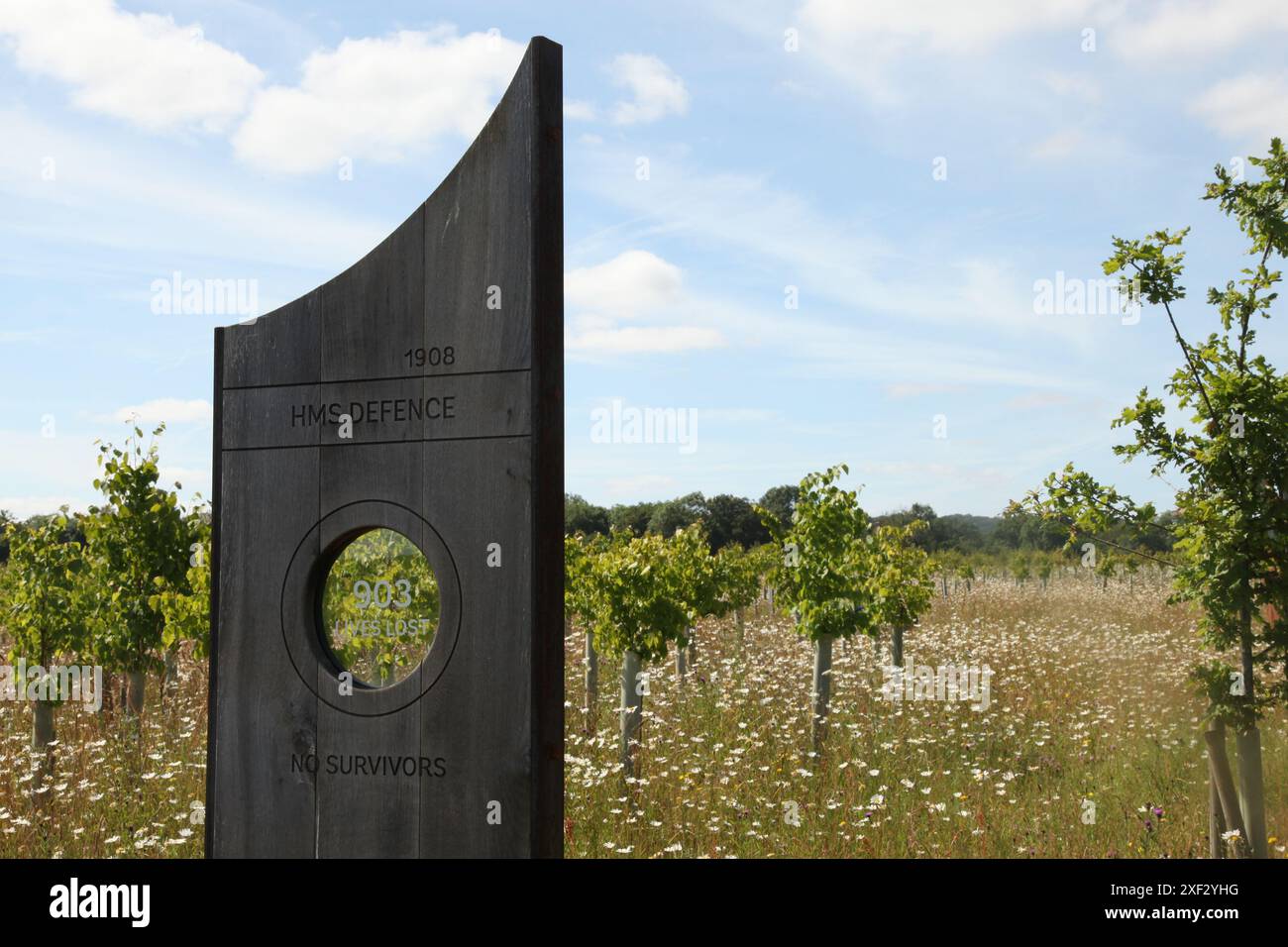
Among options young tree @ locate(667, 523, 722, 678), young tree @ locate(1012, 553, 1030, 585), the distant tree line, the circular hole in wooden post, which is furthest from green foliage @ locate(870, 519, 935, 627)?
the distant tree line

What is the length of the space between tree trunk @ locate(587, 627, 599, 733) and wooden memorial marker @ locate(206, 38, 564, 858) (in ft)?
23.1

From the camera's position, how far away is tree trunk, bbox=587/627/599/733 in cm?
1073

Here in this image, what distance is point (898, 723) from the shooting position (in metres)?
9.95

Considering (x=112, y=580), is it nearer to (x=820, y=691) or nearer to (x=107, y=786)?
(x=107, y=786)

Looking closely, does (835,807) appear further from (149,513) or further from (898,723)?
(149,513)

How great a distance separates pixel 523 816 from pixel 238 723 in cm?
131

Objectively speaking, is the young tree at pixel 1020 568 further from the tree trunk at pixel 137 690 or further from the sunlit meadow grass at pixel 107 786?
the sunlit meadow grass at pixel 107 786

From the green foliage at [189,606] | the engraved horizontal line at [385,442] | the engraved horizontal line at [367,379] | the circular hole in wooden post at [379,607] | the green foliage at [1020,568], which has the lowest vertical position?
the green foliage at [1020,568]

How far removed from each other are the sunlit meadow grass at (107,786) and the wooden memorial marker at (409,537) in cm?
388

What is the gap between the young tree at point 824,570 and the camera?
972 centimetres

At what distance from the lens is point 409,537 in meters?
3.47

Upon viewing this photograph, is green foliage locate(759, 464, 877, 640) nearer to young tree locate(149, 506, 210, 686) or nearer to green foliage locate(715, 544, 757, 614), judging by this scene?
green foliage locate(715, 544, 757, 614)

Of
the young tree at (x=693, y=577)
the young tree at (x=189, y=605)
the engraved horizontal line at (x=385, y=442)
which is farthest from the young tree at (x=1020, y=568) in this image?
the engraved horizontal line at (x=385, y=442)
